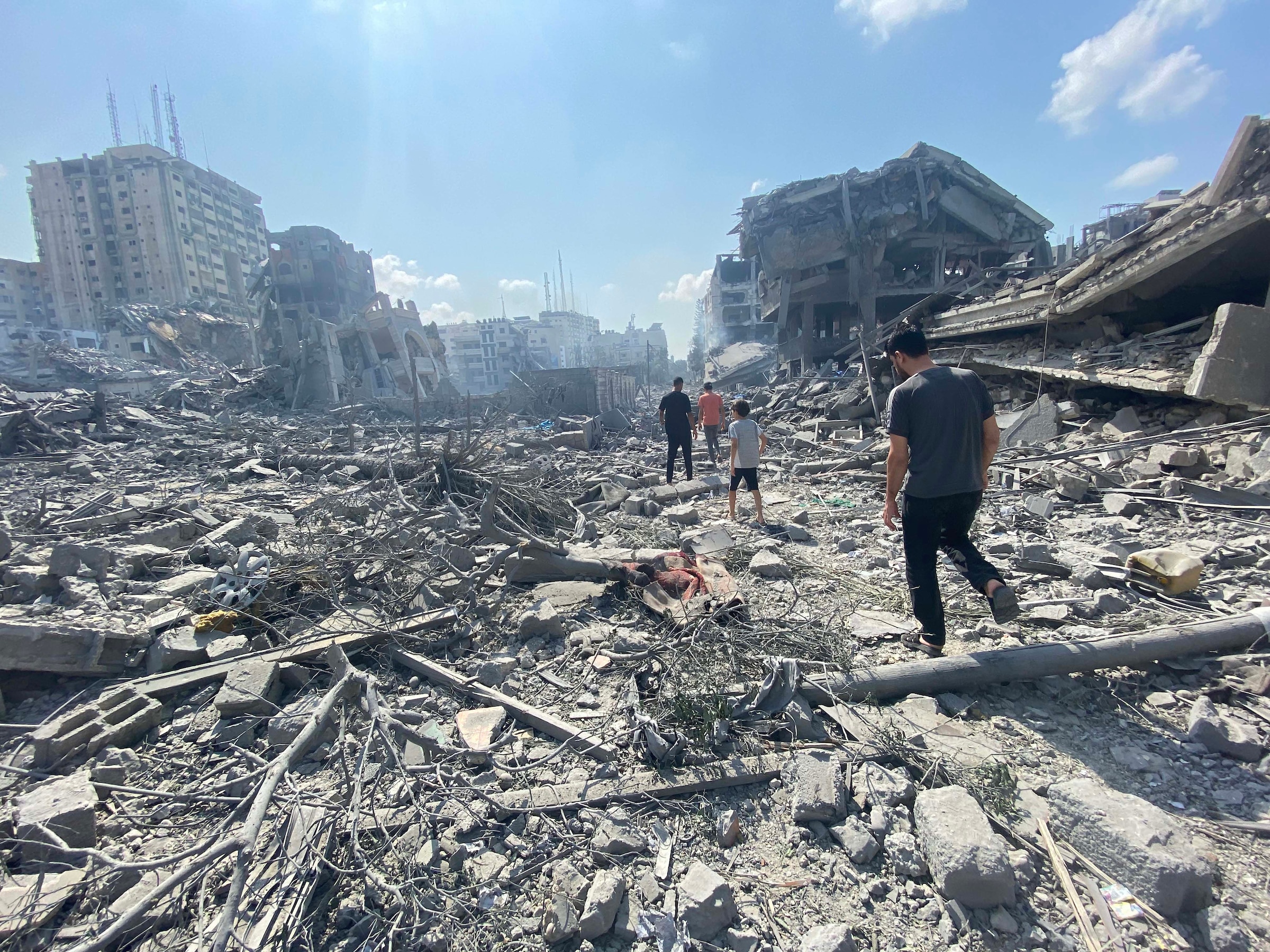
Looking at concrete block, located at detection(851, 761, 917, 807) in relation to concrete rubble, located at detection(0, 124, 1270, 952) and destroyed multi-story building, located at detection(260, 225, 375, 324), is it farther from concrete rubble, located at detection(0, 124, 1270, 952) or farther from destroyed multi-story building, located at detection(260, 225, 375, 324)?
destroyed multi-story building, located at detection(260, 225, 375, 324)

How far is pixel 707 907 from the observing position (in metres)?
1.70

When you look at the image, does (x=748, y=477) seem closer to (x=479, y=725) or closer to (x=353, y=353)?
(x=479, y=725)

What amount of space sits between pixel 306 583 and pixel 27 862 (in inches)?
85.6

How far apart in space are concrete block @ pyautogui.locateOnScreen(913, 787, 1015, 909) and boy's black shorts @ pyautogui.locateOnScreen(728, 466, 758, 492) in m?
4.44

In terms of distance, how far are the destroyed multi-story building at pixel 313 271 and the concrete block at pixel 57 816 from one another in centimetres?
5531

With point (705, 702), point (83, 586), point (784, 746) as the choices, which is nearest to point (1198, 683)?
point (784, 746)

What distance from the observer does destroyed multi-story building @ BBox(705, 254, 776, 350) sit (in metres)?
42.8

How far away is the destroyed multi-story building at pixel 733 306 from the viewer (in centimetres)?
4284

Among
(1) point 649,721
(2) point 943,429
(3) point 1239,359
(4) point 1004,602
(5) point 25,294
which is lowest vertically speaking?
(1) point 649,721

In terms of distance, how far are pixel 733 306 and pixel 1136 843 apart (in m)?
51.5

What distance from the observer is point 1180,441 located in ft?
19.1

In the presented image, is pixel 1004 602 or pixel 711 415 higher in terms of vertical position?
pixel 711 415

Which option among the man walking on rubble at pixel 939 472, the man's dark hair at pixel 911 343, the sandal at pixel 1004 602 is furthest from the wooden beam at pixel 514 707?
the man's dark hair at pixel 911 343

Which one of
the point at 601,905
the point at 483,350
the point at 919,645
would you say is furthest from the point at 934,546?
the point at 483,350
